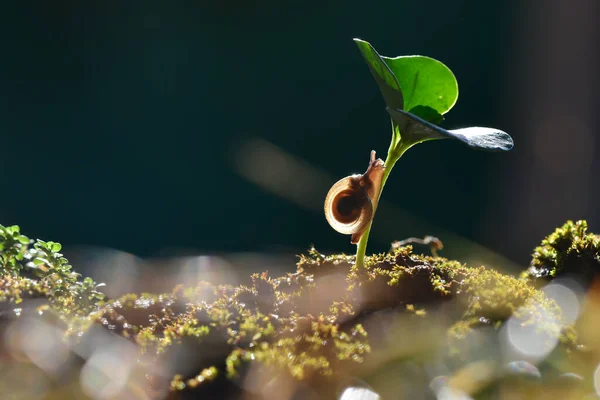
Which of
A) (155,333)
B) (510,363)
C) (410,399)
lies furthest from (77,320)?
(510,363)

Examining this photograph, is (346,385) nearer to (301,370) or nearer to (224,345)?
(301,370)

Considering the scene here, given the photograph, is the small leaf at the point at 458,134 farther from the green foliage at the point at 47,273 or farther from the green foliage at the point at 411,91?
the green foliage at the point at 47,273

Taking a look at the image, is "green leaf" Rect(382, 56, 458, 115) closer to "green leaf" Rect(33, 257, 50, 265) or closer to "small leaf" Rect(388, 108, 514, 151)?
"small leaf" Rect(388, 108, 514, 151)

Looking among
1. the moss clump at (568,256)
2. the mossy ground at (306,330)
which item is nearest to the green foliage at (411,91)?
the mossy ground at (306,330)

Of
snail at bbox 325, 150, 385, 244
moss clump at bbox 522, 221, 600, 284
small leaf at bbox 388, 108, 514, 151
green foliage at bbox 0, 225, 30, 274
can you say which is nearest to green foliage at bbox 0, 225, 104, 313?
green foliage at bbox 0, 225, 30, 274

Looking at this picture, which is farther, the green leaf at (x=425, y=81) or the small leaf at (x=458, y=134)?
the green leaf at (x=425, y=81)

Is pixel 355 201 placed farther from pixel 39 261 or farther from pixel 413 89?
pixel 39 261
